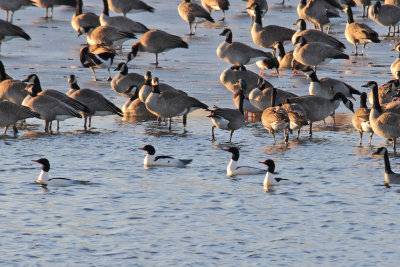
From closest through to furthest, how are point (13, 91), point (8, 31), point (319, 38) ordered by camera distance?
point (13, 91), point (319, 38), point (8, 31)

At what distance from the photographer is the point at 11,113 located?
769 inches

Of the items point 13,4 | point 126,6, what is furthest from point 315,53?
point 13,4

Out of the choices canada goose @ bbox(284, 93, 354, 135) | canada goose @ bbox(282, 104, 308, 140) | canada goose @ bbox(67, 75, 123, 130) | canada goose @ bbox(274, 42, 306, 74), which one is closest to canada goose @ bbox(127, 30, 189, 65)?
canada goose @ bbox(274, 42, 306, 74)

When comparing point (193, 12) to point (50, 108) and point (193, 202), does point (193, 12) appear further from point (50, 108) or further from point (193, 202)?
point (193, 202)

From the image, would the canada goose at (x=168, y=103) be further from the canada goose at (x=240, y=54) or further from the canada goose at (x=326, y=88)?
the canada goose at (x=240, y=54)

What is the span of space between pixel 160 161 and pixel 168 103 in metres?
4.25

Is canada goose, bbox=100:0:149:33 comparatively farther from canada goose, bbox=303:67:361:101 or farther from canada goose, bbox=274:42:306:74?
canada goose, bbox=303:67:361:101

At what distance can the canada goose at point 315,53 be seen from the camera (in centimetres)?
2821

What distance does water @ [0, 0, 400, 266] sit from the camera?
37.8 ft

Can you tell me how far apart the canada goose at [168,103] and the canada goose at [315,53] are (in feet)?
26.2

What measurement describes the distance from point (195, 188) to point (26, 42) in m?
21.6

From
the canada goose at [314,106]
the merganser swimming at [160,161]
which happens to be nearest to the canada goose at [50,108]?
the merganser swimming at [160,161]

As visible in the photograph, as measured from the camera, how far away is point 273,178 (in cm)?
1523

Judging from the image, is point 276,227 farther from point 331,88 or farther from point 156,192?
point 331,88
